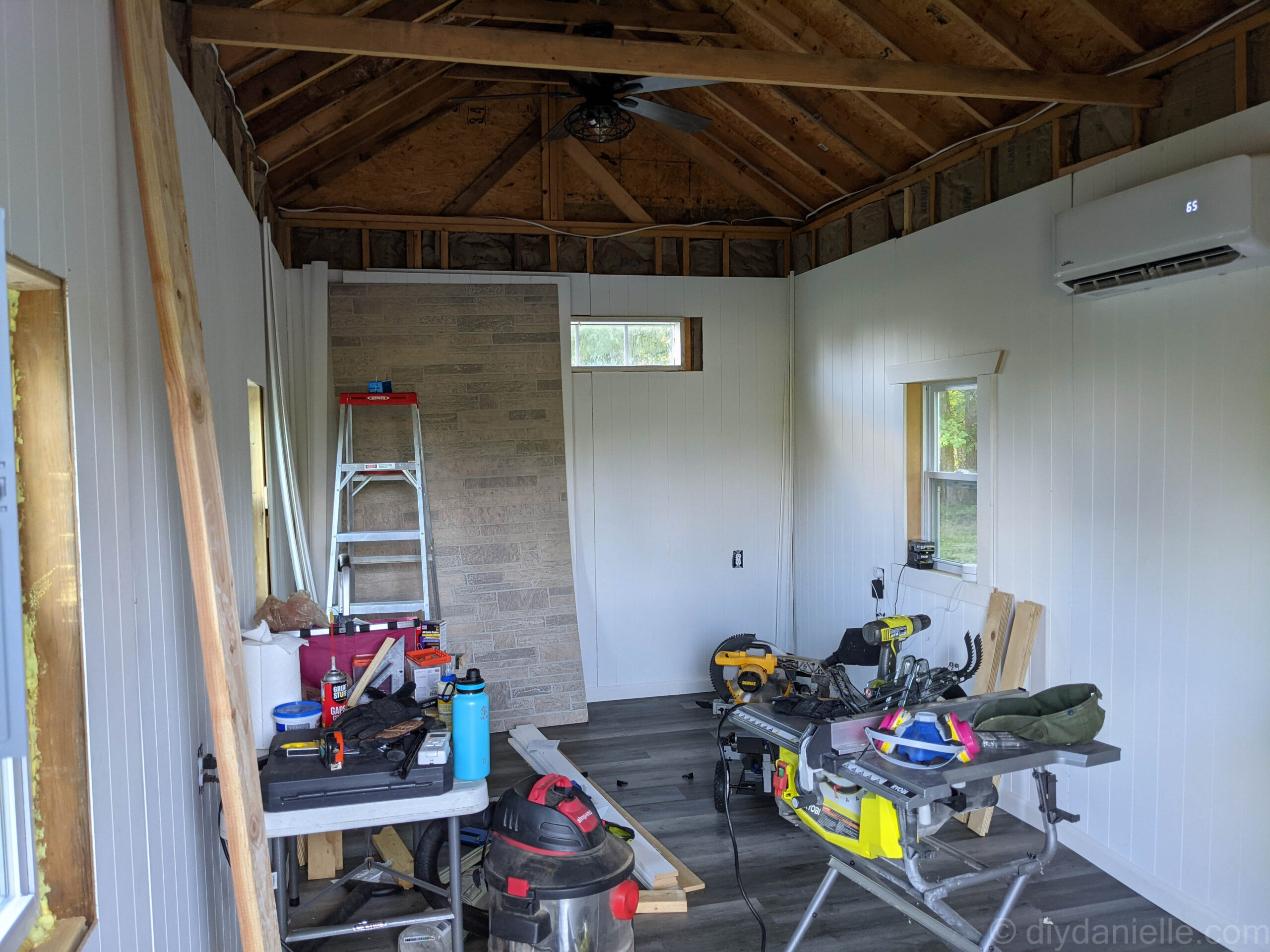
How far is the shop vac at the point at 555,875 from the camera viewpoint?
8.27 ft

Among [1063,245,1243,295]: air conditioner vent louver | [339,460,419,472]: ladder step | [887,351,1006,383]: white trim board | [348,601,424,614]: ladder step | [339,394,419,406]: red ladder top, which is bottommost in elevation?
[348,601,424,614]: ladder step

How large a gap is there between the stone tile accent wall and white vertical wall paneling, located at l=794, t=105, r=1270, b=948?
7.93 feet

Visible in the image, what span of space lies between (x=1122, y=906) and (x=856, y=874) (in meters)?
1.56

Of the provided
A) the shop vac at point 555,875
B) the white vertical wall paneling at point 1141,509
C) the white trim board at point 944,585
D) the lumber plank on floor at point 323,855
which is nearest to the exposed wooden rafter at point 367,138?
the white vertical wall paneling at point 1141,509

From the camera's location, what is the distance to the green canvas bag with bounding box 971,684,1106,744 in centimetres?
253

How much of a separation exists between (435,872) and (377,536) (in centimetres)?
223

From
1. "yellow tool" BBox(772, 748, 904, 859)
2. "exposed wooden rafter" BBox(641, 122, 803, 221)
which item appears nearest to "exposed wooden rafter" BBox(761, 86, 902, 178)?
"exposed wooden rafter" BBox(641, 122, 803, 221)

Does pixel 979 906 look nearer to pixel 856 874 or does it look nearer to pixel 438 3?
pixel 856 874

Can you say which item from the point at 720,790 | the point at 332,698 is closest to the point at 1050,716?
the point at 332,698

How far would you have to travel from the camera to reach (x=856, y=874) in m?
2.76

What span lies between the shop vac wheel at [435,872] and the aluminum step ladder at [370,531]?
1.82 metres

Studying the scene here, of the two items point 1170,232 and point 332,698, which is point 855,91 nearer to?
point 1170,232

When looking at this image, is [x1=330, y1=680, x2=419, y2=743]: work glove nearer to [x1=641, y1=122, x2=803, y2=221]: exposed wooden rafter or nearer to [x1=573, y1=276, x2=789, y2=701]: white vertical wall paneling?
[x1=573, y1=276, x2=789, y2=701]: white vertical wall paneling

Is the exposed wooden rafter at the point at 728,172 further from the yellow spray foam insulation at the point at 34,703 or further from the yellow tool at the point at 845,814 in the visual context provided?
the yellow spray foam insulation at the point at 34,703
